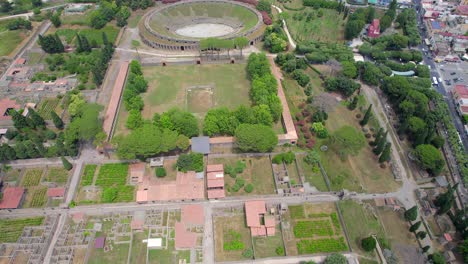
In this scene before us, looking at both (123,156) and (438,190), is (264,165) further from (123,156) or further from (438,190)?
(438,190)

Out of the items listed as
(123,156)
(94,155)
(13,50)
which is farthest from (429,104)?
(13,50)

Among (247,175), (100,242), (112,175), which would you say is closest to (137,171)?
(112,175)

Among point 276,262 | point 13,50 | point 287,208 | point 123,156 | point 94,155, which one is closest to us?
point 276,262

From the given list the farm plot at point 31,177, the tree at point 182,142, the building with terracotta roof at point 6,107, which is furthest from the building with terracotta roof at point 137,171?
the building with terracotta roof at point 6,107

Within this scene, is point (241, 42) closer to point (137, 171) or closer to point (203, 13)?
point (203, 13)

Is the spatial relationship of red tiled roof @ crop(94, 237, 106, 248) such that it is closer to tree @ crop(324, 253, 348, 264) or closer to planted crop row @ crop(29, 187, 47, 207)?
planted crop row @ crop(29, 187, 47, 207)
